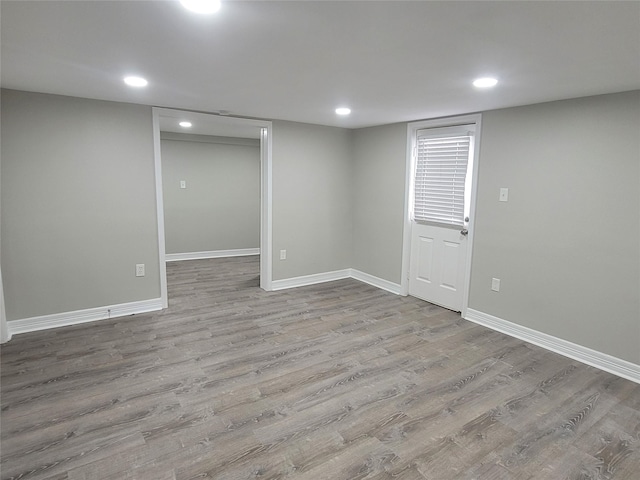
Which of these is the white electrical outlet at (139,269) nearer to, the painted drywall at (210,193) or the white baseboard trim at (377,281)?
the painted drywall at (210,193)

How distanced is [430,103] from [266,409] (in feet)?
9.45

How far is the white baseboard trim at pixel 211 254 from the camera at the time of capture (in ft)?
21.0

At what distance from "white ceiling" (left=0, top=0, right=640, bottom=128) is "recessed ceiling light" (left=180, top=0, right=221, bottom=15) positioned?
40 millimetres

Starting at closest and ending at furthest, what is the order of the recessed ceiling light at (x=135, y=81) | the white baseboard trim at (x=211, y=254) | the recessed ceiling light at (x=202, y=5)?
the recessed ceiling light at (x=202, y=5) → the recessed ceiling light at (x=135, y=81) → the white baseboard trim at (x=211, y=254)

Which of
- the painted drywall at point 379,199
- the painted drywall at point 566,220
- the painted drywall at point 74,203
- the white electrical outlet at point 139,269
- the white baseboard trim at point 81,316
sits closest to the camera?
the painted drywall at point 566,220

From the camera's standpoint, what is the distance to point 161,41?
6.28 feet

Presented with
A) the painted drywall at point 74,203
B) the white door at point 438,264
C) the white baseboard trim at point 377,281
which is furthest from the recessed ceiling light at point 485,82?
the painted drywall at point 74,203

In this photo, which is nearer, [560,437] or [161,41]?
[161,41]

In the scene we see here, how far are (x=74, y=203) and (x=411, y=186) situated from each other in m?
3.67

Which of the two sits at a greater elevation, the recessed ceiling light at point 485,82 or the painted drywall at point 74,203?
the recessed ceiling light at point 485,82

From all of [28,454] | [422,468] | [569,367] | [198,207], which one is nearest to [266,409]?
[422,468]

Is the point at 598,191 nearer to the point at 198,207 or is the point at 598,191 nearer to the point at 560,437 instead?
the point at 560,437

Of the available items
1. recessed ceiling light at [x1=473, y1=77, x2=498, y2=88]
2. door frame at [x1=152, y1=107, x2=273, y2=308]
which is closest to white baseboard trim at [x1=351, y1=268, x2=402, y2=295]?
door frame at [x1=152, y1=107, x2=273, y2=308]

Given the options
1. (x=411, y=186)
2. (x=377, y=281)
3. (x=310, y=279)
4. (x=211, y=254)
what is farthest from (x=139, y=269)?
(x=411, y=186)
